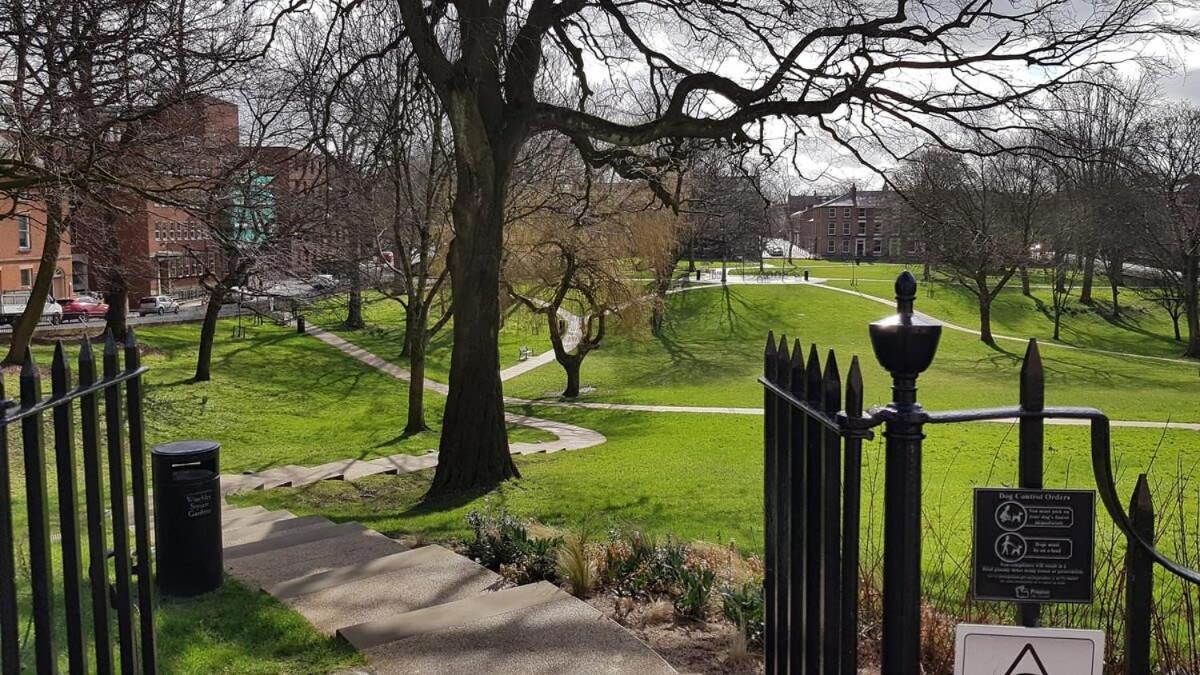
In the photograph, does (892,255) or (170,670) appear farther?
(892,255)

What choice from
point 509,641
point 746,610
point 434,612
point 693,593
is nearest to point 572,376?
point 693,593

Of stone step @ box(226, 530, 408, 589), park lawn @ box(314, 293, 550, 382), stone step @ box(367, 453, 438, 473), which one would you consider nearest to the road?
park lawn @ box(314, 293, 550, 382)

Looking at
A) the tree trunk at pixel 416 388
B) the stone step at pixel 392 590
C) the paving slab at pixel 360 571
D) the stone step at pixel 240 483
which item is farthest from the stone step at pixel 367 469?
the stone step at pixel 392 590

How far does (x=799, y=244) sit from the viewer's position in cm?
15138

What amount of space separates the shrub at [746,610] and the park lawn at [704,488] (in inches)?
45.5

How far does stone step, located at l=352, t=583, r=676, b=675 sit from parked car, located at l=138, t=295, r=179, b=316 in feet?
164

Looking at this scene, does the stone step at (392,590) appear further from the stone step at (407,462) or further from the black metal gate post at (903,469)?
the stone step at (407,462)

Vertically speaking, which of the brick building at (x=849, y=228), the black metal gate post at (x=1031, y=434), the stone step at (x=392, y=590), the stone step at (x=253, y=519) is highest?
the brick building at (x=849, y=228)

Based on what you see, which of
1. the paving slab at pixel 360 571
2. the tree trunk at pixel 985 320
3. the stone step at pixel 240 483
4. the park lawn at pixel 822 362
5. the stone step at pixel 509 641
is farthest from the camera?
the tree trunk at pixel 985 320

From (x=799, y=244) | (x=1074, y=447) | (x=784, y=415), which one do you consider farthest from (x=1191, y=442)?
(x=799, y=244)

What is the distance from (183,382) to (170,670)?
97.2 feet

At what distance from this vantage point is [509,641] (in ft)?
18.0

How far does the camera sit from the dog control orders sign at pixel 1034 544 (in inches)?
104

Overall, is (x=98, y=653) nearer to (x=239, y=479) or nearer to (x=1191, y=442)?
(x=239, y=479)
